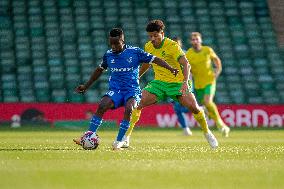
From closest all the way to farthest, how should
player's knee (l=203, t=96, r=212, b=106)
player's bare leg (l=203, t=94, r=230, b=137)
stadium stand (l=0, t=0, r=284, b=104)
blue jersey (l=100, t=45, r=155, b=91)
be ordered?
blue jersey (l=100, t=45, r=155, b=91), player's bare leg (l=203, t=94, r=230, b=137), player's knee (l=203, t=96, r=212, b=106), stadium stand (l=0, t=0, r=284, b=104)

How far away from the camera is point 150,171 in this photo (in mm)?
8844

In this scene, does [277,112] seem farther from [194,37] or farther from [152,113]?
[194,37]

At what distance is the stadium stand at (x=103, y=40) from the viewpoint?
2720cm

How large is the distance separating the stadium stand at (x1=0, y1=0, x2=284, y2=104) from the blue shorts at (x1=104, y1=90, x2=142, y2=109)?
1353cm

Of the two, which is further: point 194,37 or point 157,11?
point 157,11

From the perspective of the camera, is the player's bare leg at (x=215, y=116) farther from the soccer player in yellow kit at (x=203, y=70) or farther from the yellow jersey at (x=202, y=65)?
the yellow jersey at (x=202, y=65)

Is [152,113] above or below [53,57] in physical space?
below

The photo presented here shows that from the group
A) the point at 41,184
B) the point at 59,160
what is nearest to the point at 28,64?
the point at 59,160

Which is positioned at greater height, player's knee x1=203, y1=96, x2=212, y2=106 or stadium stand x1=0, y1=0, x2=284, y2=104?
stadium stand x1=0, y1=0, x2=284, y2=104

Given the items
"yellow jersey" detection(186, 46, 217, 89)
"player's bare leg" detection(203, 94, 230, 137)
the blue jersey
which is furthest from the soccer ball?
"yellow jersey" detection(186, 46, 217, 89)

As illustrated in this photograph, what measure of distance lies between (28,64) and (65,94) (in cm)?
190

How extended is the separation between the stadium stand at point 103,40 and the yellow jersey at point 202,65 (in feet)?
24.9

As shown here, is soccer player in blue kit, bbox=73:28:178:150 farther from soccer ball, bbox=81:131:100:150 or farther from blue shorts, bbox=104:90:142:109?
soccer ball, bbox=81:131:100:150

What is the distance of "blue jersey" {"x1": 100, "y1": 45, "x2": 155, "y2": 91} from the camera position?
12742 millimetres
